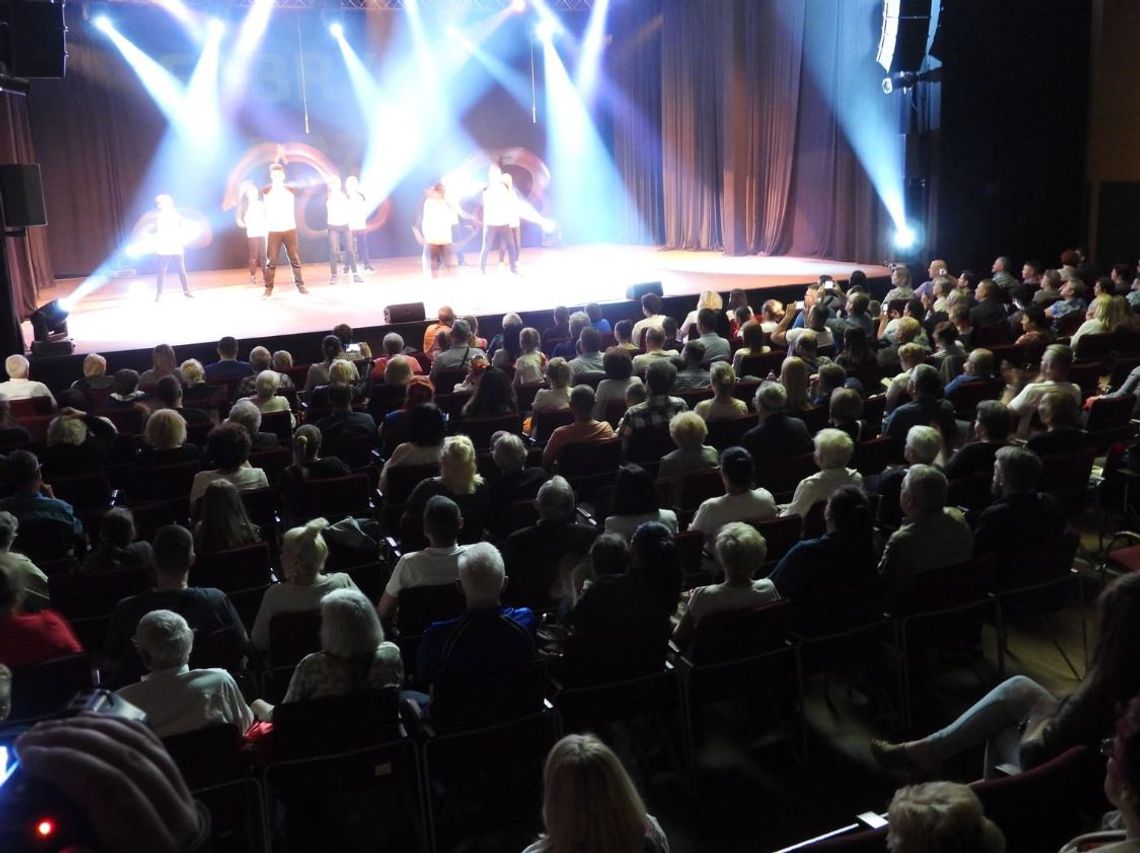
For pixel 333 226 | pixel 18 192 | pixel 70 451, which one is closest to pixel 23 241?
pixel 333 226

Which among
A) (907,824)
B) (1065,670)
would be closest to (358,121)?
(1065,670)

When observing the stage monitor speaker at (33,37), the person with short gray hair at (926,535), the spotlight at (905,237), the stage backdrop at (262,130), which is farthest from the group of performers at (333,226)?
the person with short gray hair at (926,535)

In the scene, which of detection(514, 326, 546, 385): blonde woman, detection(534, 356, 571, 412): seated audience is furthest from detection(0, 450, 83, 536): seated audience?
detection(514, 326, 546, 385): blonde woman

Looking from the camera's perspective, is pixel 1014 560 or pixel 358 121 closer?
pixel 1014 560

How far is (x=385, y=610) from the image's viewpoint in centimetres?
429

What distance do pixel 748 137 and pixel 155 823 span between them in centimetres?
1655

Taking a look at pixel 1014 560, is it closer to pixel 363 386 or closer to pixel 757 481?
pixel 757 481

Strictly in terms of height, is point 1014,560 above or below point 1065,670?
above

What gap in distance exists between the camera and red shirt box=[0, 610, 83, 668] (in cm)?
366

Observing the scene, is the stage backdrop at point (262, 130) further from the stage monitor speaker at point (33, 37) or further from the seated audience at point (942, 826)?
the seated audience at point (942, 826)

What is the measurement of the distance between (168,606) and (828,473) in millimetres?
2817

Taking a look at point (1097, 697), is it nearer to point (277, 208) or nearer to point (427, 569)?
point (427, 569)

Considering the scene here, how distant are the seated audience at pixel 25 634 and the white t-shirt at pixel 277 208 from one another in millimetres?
10429

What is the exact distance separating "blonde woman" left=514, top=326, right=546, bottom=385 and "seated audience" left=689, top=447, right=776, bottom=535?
3182mm
